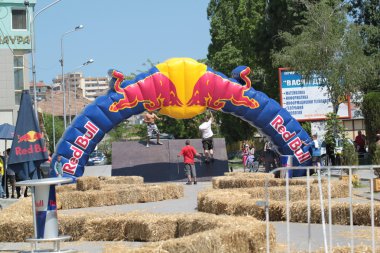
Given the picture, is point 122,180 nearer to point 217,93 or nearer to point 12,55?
point 217,93

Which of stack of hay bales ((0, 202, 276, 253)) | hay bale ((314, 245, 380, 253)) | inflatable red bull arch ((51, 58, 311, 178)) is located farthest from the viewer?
inflatable red bull arch ((51, 58, 311, 178))

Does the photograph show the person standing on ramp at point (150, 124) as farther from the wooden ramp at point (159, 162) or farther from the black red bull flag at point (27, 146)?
the black red bull flag at point (27, 146)

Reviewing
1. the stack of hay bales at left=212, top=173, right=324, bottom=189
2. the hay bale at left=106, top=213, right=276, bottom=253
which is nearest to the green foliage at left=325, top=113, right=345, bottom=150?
the stack of hay bales at left=212, top=173, right=324, bottom=189

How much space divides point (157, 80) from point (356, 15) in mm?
28347

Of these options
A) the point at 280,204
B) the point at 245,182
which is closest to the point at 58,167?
the point at 245,182

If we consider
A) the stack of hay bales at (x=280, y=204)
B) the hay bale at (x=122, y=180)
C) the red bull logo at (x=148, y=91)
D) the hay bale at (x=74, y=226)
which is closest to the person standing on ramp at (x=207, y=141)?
the red bull logo at (x=148, y=91)

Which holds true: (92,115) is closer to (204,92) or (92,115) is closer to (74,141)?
(74,141)

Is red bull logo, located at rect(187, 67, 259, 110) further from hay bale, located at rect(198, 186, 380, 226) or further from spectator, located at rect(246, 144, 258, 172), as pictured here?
hay bale, located at rect(198, 186, 380, 226)

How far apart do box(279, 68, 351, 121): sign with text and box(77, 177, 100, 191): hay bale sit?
776 inches

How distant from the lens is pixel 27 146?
20.4 m

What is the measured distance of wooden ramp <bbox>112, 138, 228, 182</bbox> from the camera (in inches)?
1380

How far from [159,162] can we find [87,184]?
1022 cm

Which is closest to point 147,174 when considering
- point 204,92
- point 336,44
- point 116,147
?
point 116,147

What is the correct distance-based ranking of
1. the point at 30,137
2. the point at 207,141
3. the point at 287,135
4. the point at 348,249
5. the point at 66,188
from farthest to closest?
the point at 207,141
the point at 287,135
the point at 66,188
the point at 30,137
the point at 348,249
